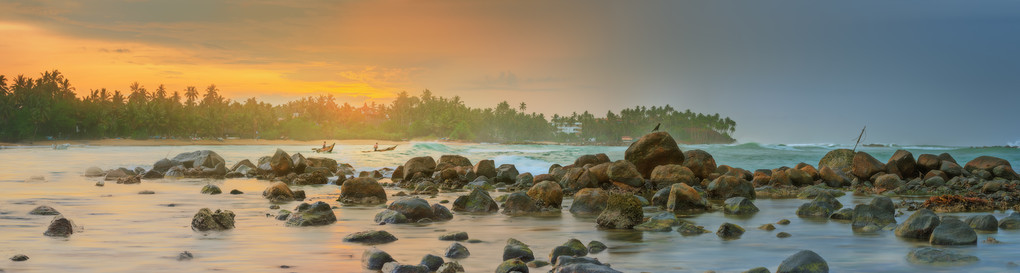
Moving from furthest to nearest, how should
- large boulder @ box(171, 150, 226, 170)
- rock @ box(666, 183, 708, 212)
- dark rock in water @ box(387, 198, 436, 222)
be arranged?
large boulder @ box(171, 150, 226, 170), rock @ box(666, 183, 708, 212), dark rock in water @ box(387, 198, 436, 222)

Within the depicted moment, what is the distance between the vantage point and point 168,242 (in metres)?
9.45

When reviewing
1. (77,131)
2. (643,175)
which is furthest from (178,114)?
(643,175)

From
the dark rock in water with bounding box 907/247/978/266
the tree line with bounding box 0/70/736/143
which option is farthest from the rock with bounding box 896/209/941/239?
the tree line with bounding box 0/70/736/143

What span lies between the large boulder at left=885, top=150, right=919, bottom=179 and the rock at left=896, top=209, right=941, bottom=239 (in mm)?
15344

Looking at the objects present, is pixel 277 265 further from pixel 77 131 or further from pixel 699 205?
pixel 77 131

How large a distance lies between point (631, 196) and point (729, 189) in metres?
7.13

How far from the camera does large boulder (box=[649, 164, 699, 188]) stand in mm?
19969

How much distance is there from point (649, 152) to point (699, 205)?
7728 mm

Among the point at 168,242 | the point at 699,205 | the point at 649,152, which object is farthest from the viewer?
the point at 649,152

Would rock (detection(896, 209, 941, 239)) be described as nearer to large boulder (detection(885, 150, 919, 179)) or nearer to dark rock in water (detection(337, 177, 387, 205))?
dark rock in water (detection(337, 177, 387, 205))

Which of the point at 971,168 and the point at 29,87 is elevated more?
the point at 29,87

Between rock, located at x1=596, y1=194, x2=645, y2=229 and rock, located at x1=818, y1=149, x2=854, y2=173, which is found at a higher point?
rock, located at x1=818, y1=149, x2=854, y2=173

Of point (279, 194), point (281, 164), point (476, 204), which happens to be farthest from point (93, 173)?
point (476, 204)

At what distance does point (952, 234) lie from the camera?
9219mm
